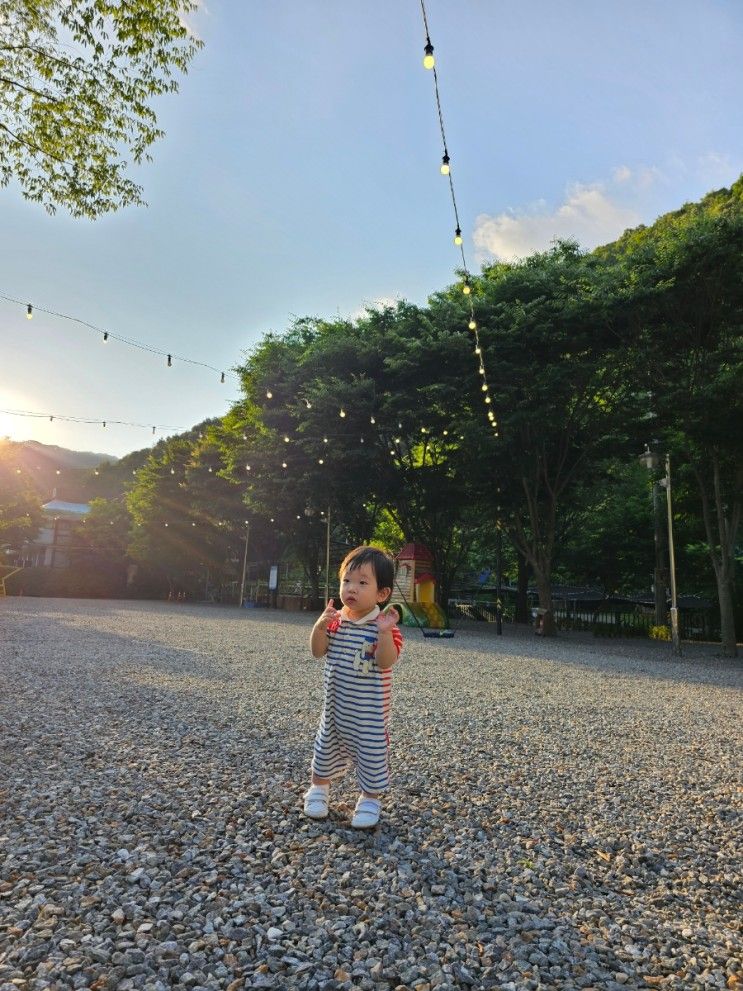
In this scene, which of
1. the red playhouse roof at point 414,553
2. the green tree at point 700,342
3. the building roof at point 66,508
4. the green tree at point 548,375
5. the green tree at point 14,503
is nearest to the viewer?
the green tree at point 700,342

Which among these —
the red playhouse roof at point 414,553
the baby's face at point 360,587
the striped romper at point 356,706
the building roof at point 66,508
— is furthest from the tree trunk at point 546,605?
the building roof at point 66,508

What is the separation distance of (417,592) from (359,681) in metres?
18.1

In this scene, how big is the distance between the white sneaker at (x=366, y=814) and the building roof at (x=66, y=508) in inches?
2943

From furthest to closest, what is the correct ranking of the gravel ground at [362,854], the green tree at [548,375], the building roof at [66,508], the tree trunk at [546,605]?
the building roof at [66,508] → the tree trunk at [546,605] → the green tree at [548,375] → the gravel ground at [362,854]

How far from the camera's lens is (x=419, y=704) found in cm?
731

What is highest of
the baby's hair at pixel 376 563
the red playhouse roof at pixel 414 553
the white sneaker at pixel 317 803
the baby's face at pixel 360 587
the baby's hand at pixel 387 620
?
the red playhouse roof at pixel 414 553

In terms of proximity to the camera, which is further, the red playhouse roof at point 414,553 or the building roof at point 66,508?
the building roof at point 66,508

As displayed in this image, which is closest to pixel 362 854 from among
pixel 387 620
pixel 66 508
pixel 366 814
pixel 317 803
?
pixel 366 814

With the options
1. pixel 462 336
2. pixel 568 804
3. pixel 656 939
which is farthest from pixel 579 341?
pixel 656 939

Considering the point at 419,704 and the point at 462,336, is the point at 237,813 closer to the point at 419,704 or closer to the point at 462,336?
the point at 419,704

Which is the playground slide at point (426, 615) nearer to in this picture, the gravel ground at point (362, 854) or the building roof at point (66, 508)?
the gravel ground at point (362, 854)

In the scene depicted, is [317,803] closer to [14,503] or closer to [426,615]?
[426,615]

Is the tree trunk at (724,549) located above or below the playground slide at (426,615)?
above

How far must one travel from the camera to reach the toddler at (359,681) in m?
3.33
